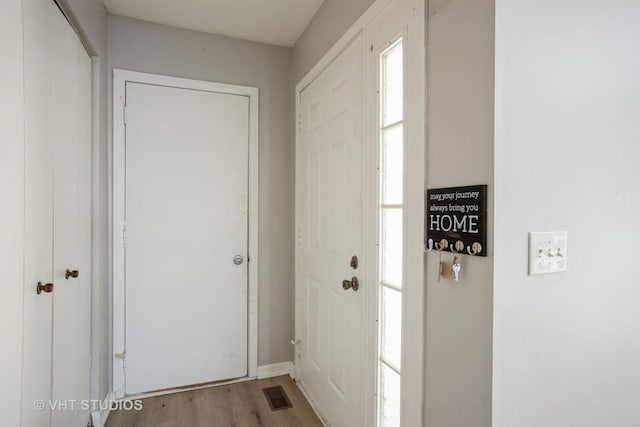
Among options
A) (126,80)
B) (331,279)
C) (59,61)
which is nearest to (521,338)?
(331,279)

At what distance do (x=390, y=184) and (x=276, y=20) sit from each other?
151 cm

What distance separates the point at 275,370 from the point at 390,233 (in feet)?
5.66

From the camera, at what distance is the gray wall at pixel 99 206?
1.95 meters

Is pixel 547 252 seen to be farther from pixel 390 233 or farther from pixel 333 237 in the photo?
pixel 333 237

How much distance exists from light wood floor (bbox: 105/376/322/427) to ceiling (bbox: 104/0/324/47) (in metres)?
2.47

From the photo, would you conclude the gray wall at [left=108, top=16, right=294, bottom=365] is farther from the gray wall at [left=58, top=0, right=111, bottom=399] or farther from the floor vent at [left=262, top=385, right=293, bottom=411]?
the gray wall at [left=58, top=0, right=111, bottom=399]

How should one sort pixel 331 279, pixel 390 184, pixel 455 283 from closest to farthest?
1. pixel 455 283
2. pixel 390 184
3. pixel 331 279

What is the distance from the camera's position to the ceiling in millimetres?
2062

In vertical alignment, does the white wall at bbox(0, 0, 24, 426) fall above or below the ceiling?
below

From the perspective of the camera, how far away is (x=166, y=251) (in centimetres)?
234

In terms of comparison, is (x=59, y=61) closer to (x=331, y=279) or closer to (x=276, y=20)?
(x=276, y=20)

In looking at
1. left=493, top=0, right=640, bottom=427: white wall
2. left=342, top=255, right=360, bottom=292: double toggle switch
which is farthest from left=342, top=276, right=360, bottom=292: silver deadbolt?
left=493, top=0, right=640, bottom=427: white wall

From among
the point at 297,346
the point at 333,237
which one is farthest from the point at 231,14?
the point at 297,346

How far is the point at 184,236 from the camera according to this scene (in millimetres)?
2367
